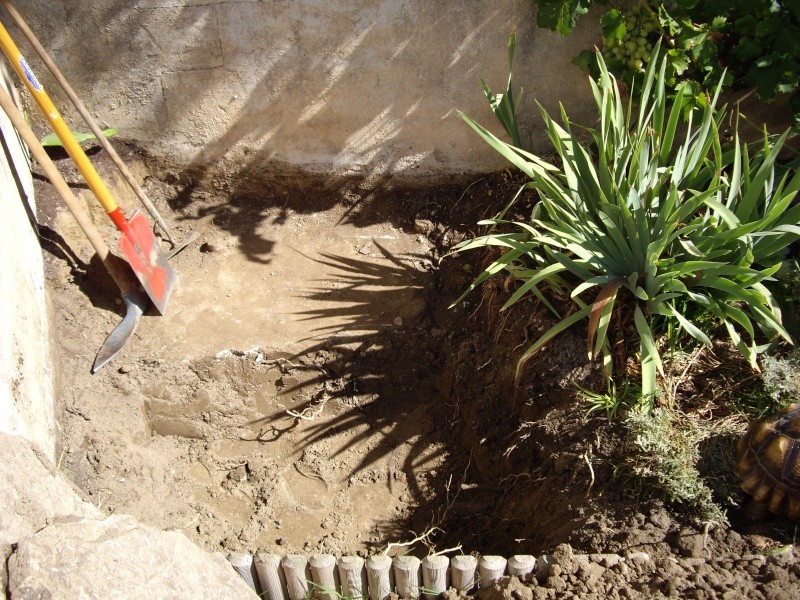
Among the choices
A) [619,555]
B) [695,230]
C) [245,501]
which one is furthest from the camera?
[245,501]

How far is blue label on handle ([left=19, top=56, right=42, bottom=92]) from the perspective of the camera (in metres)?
3.33

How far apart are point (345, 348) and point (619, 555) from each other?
1607 millimetres

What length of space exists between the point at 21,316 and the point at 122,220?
75 cm

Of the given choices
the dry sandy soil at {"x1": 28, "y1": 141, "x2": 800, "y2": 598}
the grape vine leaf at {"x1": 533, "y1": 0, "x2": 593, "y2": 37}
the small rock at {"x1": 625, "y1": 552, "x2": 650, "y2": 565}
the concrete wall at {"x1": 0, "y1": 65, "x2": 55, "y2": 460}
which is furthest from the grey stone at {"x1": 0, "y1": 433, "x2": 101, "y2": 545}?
the grape vine leaf at {"x1": 533, "y1": 0, "x2": 593, "y2": 37}

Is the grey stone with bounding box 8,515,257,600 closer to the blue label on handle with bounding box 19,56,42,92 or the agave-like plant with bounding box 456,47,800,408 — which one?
the agave-like plant with bounding box 456,47,800,408

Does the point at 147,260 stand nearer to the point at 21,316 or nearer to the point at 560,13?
the point at 21,316

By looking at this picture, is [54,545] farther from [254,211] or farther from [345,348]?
[254,211]

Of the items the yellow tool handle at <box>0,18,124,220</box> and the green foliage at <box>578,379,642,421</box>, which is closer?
the green foliage at <box>578,379,642,421</box>

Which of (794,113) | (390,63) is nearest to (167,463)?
(390,63)

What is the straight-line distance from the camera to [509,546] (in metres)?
2.75

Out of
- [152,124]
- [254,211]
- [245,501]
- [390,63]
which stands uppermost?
[390,63]

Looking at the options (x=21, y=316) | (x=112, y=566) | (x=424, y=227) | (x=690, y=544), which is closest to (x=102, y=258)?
(x=21, y=316)

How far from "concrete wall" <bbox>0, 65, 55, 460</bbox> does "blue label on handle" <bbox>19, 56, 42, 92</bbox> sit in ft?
0.71

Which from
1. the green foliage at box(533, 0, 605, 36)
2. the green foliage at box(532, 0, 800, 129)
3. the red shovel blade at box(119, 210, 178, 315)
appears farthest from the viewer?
the red shovel blade at box(119, 210, 178, 315)
